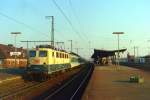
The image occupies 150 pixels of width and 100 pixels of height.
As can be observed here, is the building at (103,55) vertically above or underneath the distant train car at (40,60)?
above

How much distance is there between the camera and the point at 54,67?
33.3 m

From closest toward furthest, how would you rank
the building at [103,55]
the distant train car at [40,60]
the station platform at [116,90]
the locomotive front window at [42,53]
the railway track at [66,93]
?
the station platform at [116,90]
the railway track at [66,93]
the distant train car at [40,60]
the locomotive front window at [42,53]
the building at [103,55]

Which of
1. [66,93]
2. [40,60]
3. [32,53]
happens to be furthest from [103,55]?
[66,93]

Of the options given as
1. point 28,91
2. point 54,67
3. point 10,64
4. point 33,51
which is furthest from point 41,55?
point 10,64

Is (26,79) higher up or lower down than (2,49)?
lower down

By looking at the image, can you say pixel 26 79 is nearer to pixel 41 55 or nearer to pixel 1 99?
pixel 41 55

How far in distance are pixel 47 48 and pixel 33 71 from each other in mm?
2457

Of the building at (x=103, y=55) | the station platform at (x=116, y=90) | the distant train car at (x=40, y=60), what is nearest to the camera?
the station platform at (x=116, y=90)

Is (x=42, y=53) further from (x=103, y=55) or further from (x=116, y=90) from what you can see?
(x=103, y=55)

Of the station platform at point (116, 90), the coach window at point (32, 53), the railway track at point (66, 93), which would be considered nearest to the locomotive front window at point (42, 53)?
the coach window at point (32, 53)

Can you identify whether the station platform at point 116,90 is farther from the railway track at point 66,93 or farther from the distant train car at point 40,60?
the distant train car at point 40,60

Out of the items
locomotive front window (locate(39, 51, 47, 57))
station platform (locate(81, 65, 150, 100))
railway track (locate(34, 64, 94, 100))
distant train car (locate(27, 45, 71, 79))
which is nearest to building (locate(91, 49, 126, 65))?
distant train car (locate(27, 45, 71, 79))

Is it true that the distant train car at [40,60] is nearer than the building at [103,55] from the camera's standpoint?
Yes

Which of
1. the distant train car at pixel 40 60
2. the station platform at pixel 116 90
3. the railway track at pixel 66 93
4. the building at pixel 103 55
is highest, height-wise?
the building at pixel 103 55
